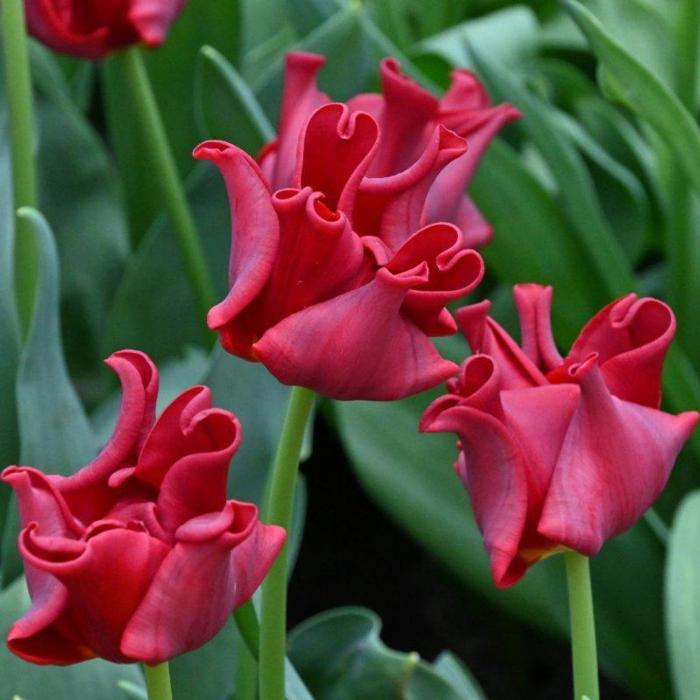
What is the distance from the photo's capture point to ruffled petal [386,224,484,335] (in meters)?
0.43

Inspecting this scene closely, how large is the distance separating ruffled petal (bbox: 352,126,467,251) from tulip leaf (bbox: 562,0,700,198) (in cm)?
30

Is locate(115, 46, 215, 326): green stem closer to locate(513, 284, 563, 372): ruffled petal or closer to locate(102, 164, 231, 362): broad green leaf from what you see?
locate(102, 164, 231, 362): broad green leaf

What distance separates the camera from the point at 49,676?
0.64 m

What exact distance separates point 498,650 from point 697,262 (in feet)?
1.23

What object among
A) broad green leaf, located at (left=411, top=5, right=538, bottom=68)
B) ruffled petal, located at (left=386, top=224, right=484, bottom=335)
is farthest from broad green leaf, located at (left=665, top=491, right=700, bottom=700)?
broad green leaf, located at (left=411, top=5, right=538, bottom=68)

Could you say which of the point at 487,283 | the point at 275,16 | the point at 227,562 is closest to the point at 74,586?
the point at 227,562

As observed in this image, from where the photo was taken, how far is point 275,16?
4.53ft

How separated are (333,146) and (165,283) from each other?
1.91 ft

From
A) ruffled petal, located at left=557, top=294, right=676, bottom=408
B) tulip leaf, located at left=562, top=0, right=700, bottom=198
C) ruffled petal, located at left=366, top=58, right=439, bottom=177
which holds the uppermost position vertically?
ruffled petal, located at left=366, top=58, right=439, bottom=177

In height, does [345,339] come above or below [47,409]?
above

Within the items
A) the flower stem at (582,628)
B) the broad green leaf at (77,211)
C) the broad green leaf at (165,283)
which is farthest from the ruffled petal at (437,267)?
the broad green leaf at (77,211)

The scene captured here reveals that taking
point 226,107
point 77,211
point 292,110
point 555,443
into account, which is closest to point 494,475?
point 555,443

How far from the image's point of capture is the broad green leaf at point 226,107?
0.87 meters

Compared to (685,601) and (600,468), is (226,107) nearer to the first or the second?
(685,601)
